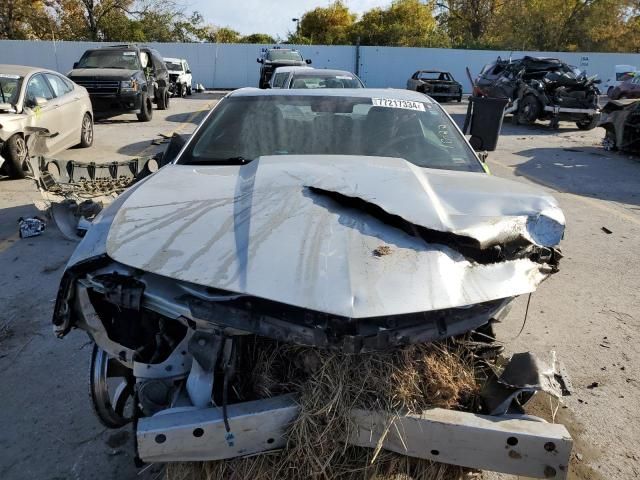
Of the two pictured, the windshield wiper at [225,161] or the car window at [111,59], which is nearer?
the windshield wiper at [225,161]

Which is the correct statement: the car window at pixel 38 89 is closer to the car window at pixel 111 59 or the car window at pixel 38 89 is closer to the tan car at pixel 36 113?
the tan car at pixel 36 113

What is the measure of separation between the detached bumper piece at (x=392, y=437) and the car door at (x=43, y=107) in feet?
25.4

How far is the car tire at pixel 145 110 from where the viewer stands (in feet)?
47.0

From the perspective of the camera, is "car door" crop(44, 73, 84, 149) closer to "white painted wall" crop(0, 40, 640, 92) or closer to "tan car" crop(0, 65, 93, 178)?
"tan car" crop(0, 65, 93, 178)

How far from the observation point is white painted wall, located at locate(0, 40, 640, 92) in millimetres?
32375

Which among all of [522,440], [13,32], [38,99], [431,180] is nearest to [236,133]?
[431,180]

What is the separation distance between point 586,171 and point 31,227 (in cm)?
940

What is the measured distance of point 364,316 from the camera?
1.87 metres

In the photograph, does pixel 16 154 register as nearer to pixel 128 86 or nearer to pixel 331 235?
pixel 128 86

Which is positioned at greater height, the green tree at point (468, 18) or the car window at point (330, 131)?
the green tree at point (468, 18)

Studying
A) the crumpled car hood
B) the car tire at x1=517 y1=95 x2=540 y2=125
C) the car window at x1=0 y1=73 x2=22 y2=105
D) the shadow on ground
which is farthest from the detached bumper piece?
the car tire at x1=517 y1=95 x2=540 y2=125

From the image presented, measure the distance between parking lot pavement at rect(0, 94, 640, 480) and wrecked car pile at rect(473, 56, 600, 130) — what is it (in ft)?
27.5

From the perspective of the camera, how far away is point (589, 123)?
1537cm

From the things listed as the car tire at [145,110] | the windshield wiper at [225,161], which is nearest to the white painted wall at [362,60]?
the car tire at [145,110]
